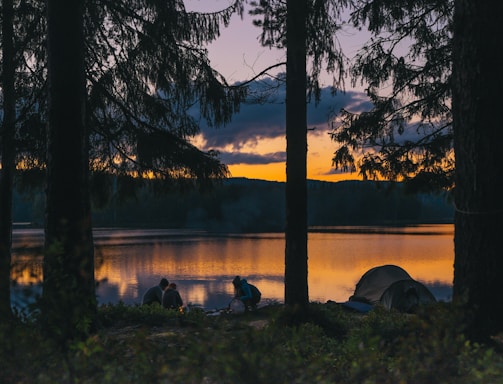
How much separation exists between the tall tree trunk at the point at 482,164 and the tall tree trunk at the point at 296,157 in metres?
3.94

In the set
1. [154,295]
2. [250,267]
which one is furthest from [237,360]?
[250,267]

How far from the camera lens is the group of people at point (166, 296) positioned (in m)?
13.8

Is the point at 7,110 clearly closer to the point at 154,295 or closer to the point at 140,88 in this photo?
the point at 140,88

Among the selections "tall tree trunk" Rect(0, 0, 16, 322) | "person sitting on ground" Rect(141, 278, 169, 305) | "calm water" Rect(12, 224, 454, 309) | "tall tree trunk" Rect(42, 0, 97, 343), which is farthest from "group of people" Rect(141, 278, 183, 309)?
"tall tree trunk" Rect(42, 0, 97, 343)

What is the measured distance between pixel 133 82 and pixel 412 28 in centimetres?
664

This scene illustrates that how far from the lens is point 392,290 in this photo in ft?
54.0

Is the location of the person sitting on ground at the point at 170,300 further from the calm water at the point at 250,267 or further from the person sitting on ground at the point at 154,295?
the calm water at the point at 250,267

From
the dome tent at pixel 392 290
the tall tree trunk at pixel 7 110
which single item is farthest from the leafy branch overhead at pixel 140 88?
the dome tent at pixel 392 290

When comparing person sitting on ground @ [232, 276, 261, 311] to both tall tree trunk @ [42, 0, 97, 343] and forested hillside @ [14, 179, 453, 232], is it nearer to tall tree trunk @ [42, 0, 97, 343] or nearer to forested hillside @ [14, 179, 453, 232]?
tall tree trunk @ [42, 0, 97, 343]

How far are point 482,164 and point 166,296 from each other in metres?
9.76

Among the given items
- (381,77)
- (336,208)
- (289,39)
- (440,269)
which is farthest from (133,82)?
(336,208)

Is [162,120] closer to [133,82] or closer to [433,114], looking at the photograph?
[133,82]

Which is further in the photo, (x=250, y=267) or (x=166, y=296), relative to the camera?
(x=250, y=267)

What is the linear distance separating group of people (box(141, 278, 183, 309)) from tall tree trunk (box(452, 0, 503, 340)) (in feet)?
28.4
